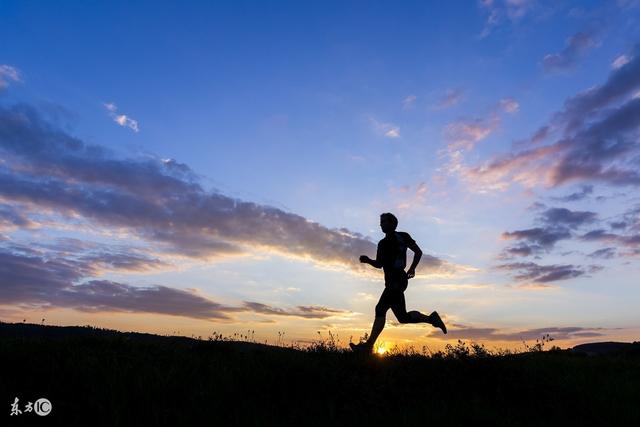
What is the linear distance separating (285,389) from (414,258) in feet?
15.2

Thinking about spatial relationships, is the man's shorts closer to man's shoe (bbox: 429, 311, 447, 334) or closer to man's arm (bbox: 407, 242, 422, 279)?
man's arm (bbox: 407, 242, 422, 279)

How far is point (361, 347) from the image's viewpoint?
9516 mm

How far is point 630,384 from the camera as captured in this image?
8.55 m

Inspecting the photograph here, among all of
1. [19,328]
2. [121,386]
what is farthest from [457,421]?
[19,328]

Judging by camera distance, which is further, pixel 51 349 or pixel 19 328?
pixel 19 328

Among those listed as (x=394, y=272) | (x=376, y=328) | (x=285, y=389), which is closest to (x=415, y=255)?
(x=394, y=272)

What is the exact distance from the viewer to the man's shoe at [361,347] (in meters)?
9.31

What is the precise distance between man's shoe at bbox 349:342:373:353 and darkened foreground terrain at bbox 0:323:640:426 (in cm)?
52

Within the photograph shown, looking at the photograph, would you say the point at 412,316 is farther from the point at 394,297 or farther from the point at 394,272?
the point at 394,272

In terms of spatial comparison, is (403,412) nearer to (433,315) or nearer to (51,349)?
(433,315)

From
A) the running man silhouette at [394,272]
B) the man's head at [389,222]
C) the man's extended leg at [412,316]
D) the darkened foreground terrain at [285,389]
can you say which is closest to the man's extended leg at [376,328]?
the running man silhouette at [394,272]

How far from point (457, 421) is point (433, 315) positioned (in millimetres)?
4671

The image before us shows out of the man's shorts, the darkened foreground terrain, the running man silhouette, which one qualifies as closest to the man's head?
the running man silhouette

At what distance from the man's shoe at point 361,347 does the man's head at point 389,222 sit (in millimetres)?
2405
